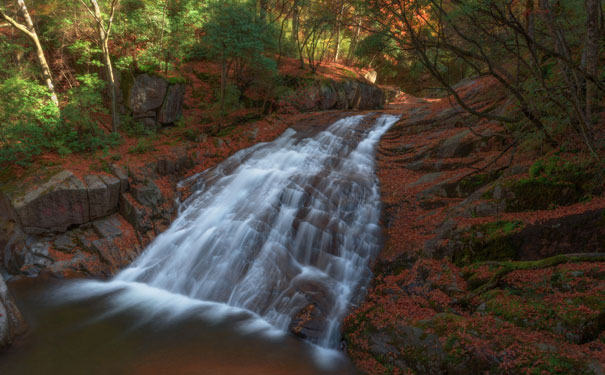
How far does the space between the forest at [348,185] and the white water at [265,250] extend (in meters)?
0.07

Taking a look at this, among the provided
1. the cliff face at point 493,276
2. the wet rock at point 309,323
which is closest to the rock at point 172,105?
the cliff face at point 493,276

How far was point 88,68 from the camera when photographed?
14.3 meters

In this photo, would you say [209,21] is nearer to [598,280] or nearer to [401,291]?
[401,291]

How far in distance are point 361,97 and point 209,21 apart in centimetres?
1258

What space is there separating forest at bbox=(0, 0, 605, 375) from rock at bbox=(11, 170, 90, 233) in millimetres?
48

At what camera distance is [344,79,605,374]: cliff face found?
452 cm

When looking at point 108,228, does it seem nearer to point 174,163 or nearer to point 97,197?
point 97,197

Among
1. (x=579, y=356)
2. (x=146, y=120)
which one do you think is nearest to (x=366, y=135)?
(x=146, y=120)

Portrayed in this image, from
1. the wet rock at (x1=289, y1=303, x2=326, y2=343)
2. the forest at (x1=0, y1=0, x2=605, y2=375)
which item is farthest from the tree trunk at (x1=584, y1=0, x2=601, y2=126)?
the wet rock at (x1=289, y1=303, x2=326, y2=343)

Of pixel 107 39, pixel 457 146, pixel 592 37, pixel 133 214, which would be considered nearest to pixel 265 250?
pixel 133 214

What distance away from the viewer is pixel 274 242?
8.96 m

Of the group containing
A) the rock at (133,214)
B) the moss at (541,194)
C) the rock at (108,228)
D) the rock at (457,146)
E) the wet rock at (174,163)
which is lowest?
the rock at (108,228)

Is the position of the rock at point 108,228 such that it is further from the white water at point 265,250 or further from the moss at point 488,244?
the moss at point 488,244

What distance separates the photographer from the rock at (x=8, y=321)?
5.79m
